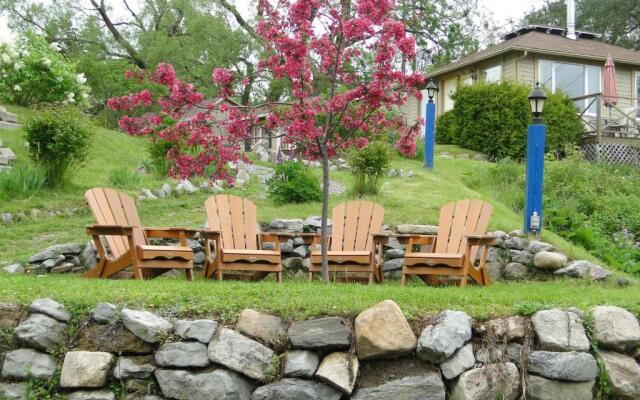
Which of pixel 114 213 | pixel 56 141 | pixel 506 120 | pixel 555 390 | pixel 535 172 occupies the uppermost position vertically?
pixel 506 120

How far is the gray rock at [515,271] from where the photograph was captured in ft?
20.5

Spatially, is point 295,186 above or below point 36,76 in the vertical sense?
below

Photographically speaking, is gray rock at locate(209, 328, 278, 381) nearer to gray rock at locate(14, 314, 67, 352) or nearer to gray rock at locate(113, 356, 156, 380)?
gray rock at locate(113, 356, 156, 380)

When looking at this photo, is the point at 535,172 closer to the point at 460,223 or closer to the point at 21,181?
the point at 460,223

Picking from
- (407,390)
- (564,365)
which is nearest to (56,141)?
(407,390)

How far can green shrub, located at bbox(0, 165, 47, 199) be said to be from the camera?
791 centimetres

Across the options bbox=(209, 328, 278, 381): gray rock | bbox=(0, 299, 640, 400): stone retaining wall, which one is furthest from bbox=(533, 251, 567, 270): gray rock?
bbox=(209, 328, 278, 381): gray rock

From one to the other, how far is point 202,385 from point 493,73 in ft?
51.5

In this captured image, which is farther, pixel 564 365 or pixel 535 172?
pixel 535 172

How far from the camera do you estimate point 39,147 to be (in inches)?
331

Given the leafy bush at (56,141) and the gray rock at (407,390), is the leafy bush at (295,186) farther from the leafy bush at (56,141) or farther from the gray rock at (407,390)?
the gray rock at (407,390)

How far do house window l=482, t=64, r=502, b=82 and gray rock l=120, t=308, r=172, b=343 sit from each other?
15.1 metres

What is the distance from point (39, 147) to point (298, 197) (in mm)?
3431

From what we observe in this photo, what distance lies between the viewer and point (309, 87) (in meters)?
5.32
